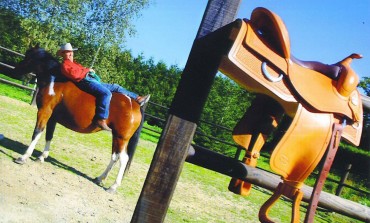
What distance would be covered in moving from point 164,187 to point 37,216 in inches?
87.9

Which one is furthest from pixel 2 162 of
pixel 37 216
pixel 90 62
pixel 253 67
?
pixel 90 62

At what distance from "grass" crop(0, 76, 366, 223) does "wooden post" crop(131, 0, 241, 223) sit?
107 inches

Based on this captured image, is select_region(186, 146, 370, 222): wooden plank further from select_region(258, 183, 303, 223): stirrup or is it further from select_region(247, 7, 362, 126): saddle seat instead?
select_region(247, 7, 362, 126): saddle seat

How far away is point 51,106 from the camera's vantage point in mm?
4504

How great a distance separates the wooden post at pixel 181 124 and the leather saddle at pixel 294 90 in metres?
0.10

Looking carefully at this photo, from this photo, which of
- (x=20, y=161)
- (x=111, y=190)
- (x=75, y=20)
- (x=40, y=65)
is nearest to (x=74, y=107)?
(x=40, y=65)

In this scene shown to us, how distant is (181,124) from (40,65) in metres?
3.96

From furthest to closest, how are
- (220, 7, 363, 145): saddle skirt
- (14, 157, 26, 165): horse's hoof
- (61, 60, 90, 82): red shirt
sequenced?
(61, 60, 90, 82): red shirt, (14, 157, 26, 165): horse's hoof, (220, 7, 363, 145): saddle skirt

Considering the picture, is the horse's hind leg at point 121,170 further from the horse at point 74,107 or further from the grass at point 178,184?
the grass at point 178,184

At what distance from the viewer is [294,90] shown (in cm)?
116

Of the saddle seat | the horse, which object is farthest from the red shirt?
the saddle seat

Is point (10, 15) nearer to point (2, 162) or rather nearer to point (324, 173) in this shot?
point (2, 162)

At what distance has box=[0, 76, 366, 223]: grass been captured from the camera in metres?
4.38

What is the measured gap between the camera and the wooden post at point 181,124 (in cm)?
112
